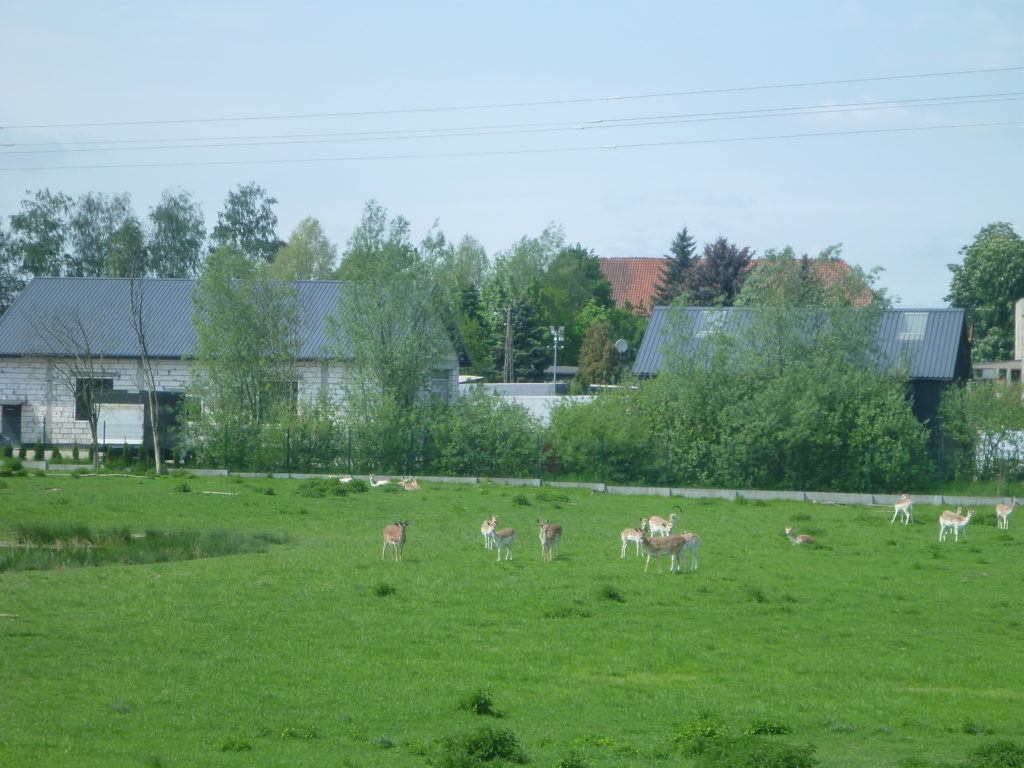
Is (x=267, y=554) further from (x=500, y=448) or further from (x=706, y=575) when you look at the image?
(x=500, y=448)

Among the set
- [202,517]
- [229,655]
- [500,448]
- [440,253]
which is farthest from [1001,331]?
[229,655]

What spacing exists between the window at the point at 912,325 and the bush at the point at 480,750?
48.4 meters

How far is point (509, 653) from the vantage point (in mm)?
16594

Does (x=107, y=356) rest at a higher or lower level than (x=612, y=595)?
higher

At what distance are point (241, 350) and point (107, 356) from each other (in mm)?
12755

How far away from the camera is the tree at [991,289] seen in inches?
3620

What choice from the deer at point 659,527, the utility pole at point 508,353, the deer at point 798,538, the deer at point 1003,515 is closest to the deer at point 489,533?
the deer at point 659,527

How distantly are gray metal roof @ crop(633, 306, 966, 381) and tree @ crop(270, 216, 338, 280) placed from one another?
46.5 m

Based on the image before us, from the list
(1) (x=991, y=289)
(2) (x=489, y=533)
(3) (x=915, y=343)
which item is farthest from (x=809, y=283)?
(1) (x=991, y=289)

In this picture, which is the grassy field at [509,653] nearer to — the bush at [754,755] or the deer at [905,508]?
the bush at [754,755]

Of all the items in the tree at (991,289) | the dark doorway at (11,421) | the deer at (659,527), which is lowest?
the deer at (659,527)

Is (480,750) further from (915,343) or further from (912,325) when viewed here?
(912,325)

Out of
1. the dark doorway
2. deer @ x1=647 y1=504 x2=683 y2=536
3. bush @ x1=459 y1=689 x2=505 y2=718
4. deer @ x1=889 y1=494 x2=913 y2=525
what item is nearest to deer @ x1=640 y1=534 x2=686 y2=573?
deer @ x1=647 y1=504 x2=683 y2=536

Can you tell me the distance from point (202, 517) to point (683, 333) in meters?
23.1
